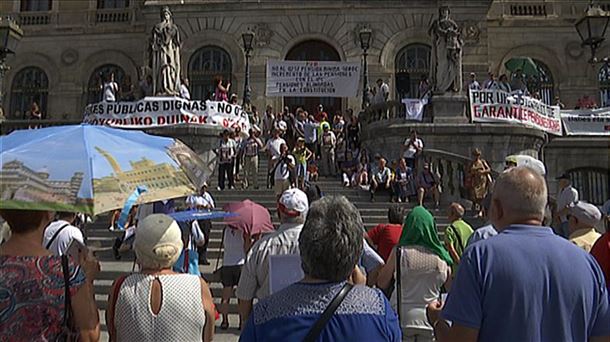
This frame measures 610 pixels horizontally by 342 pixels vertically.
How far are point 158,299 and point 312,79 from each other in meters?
19.8

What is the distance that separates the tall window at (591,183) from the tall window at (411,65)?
7.88 m

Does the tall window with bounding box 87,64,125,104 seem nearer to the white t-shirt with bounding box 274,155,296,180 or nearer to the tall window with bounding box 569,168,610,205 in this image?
the white t-shirt with bounding box 274,155,296,180

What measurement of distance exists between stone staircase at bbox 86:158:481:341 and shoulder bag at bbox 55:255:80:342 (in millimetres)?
4563

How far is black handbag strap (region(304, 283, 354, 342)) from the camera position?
2.61 meters

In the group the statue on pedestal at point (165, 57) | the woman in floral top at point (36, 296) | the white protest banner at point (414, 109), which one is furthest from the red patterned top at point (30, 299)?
the statue on pedestal at point (165, 57)

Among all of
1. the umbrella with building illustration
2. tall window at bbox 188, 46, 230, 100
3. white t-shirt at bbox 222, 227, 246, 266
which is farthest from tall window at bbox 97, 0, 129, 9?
the umbrella with building illustration

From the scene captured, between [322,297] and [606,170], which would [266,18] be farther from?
[322,297]

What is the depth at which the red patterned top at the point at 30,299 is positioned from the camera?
3111 mm

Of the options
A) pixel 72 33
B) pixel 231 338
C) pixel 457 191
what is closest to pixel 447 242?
pixel 231 338

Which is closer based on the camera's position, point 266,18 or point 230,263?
point 230,263

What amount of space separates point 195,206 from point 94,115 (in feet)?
36.5

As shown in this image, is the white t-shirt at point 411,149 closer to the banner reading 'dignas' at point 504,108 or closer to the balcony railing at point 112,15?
the banner reading 'dignas' at point 504,108

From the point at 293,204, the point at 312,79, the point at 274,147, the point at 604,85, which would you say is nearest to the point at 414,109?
the point at 274,147

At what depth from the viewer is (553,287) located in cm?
289
